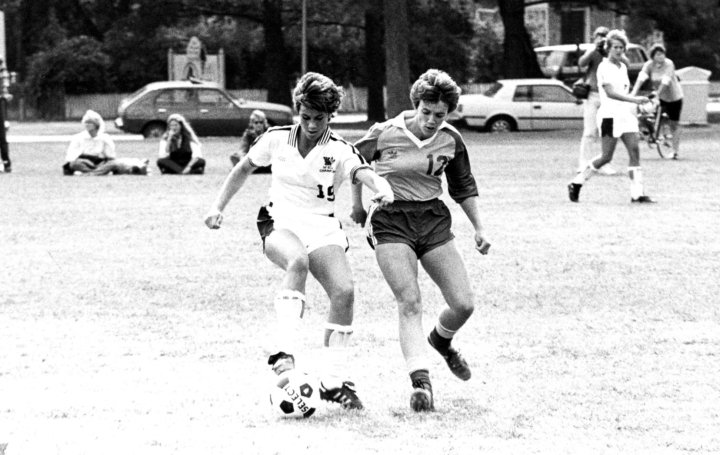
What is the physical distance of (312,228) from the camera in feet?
22.0

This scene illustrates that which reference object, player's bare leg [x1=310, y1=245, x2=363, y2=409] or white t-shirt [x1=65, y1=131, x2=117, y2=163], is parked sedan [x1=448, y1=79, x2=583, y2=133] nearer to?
white t-shirt [x1=65, y1=131, x2=117, y2=163]

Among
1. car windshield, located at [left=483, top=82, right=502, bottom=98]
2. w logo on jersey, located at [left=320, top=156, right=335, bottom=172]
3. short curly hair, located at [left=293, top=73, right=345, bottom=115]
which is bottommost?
car windshield, located at [left=483, top=82, right=502, bottom=98]

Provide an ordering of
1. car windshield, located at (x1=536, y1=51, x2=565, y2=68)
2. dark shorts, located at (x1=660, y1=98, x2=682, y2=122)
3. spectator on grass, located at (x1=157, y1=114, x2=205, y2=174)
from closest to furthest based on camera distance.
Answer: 1. spectator on grass, located at (x1=157, y1=114, x2=205, y2=174)
2. dark shorts, located at (x1=660, y1=98, x2=682, y2=122)
3. car windshield, located at (x1=536, y1=51, x2=565, y2=68)

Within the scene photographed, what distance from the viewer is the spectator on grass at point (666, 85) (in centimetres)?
2412

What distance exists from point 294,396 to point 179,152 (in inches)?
670

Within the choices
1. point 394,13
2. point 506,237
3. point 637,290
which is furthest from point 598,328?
point 394,13

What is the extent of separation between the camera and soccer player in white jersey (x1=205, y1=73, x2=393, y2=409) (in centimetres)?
646

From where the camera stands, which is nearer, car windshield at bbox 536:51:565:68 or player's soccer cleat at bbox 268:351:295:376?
player's soccer cleat at bbox 268:351:295:376

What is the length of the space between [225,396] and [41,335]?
7.13 feet

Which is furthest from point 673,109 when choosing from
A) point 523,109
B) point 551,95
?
point 551,95

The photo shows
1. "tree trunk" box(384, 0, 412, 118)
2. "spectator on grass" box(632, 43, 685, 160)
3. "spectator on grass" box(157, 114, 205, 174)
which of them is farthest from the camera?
"tree trunk" box(384, 0, 412, 118)

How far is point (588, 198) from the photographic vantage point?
57.0 feet

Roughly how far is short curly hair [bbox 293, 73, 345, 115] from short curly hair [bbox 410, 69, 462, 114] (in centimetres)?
36

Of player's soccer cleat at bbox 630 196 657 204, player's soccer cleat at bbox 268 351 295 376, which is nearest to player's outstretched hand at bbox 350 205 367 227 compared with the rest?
player's soccer cleat at bbox 268 351 295 376
